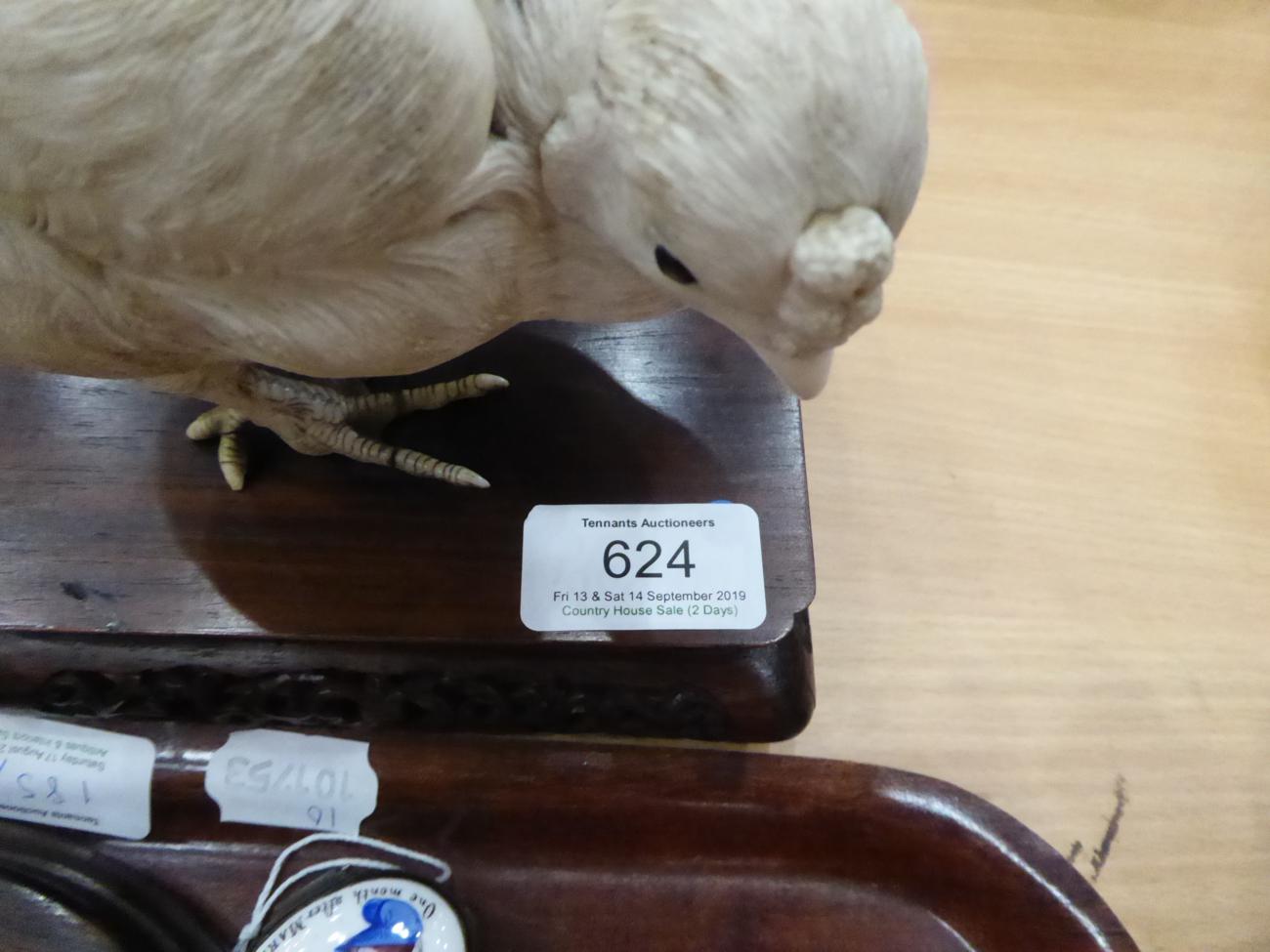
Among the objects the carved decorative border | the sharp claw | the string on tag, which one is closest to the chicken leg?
the sharp claw

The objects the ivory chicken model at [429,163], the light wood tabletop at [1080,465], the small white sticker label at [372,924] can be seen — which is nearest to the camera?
the ivory chicken model at [429,163]

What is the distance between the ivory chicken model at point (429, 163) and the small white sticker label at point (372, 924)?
299 mm

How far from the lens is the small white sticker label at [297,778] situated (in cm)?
54

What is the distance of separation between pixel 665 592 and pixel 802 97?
11.3 inches

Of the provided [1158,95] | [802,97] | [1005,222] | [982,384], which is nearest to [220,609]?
[802,97]

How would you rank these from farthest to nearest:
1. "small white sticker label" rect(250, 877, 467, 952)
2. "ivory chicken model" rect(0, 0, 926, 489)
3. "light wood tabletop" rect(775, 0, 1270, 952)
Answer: "light wood tabletop" rect(775, 0, 1270, 952)
"small white sticker label" rect(250, 877, 467, 952)
"ivory chicken model" rect(0, 0, 926, 489)

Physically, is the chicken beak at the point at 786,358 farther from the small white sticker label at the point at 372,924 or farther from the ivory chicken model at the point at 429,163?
the small white sticker label at the point at 372,924

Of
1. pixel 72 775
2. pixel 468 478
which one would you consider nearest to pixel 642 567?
pixel 468 478

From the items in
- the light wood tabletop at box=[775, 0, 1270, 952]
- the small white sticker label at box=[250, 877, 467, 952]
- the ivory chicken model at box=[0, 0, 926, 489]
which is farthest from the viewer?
the light wood tabletop at box=[775, 0, 1270, 952]

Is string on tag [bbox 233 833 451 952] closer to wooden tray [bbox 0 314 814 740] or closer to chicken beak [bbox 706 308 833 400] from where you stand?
wooden tray [bbox 0 314 814 740]

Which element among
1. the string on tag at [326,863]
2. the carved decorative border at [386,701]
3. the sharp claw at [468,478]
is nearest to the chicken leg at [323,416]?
the sharp claw at [468,478]

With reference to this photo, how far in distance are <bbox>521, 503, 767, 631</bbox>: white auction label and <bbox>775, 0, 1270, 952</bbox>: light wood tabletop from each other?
0.54ft

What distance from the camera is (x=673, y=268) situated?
33 centimetres

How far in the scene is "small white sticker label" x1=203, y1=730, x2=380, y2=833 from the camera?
54 cm
